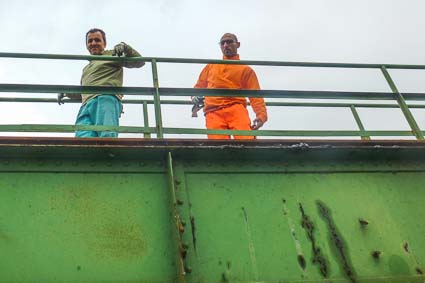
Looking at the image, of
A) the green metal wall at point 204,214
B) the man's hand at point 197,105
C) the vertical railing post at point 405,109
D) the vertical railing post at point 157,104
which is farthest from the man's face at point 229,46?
the green metal wall at point 204,214

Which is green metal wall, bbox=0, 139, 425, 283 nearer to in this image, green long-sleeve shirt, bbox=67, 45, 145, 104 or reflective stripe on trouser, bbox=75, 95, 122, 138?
reflective stripe on trouser, bbox=75, 95, 122, 138

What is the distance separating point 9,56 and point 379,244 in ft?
12.3

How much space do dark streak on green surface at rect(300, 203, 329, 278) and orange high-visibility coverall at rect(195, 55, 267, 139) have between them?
1.71 m

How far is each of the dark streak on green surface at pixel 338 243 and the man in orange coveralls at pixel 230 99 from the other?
168 cm

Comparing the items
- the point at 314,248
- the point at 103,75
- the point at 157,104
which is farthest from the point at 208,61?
the point at 314,248

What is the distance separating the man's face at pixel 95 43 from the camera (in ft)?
15.8

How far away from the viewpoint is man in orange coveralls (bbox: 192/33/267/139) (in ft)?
Answer: 16.9

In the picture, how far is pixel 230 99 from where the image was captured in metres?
5.24

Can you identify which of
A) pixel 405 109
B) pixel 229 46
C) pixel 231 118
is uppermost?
pixel 229 46

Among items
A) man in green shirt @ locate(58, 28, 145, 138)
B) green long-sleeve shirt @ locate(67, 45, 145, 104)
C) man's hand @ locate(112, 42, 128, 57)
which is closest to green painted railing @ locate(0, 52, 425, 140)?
man's hand @ locate(112, 42, 128, 57)

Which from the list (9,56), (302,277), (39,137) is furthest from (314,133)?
(9,56)

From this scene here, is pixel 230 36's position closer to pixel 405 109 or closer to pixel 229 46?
pixel 229 46

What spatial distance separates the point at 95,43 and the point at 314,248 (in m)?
3.37

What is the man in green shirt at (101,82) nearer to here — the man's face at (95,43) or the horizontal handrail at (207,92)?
the man's face at (95,43)
